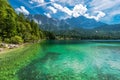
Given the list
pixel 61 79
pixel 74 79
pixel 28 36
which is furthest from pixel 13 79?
pixel 28 36

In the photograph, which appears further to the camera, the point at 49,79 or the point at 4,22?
the point at 4,22

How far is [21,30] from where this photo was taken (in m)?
102

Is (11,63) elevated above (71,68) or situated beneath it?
elevated above

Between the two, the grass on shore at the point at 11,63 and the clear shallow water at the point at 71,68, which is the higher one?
the grass on shore at the point at 11,63

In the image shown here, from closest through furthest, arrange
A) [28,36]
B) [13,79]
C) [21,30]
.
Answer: [13,79] < [21,30] < [28,36]

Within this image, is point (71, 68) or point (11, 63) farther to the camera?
point (11, 63)

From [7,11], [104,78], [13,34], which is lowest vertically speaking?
[104,78]

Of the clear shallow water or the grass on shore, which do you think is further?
the clear shallow water

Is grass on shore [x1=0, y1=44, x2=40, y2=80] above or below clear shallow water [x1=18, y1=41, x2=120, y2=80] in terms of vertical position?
above

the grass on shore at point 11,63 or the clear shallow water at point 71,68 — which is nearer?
the grass on shore at point 11,63

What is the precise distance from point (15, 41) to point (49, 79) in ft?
190

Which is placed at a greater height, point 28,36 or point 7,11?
point 7,11

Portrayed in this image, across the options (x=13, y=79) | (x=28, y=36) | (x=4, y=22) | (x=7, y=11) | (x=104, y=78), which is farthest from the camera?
(x=28, y=36)

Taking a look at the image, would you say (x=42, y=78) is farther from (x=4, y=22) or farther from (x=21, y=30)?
(x=21, y=30)
